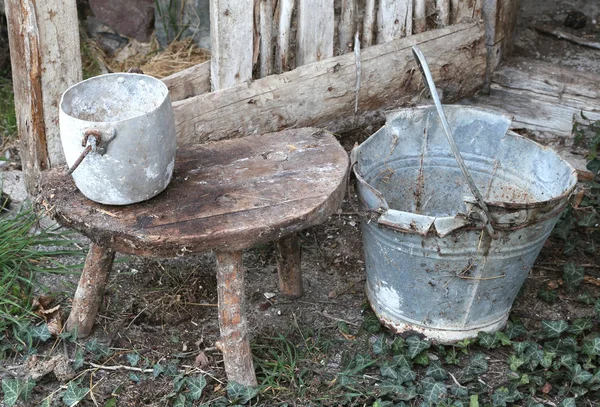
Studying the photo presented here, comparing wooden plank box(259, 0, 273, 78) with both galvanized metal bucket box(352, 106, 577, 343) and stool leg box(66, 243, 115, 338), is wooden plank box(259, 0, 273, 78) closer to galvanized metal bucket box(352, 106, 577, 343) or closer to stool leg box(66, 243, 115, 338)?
galvanized metal bucket box(352, 106, 577, 343)

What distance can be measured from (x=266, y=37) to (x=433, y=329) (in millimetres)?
1493

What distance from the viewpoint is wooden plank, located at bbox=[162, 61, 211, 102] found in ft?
11.1

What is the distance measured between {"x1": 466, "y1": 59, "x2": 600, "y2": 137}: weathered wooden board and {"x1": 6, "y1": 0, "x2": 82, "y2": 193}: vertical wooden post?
91.9 inches

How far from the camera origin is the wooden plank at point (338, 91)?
3.39 m

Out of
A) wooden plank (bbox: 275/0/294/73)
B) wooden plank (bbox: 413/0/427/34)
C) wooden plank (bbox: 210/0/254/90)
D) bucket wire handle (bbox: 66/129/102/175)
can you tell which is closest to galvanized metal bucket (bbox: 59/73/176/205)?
bucket wire handle (bbox: 66/129/102/175)

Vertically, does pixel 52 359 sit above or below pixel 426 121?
below

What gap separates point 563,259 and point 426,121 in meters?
1.02

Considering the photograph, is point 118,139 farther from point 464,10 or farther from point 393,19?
point 464,10

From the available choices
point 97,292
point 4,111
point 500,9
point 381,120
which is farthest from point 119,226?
point 500,9

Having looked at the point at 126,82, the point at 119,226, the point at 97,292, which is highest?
the point at 126,82

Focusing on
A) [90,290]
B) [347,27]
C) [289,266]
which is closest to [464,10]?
[347,27]

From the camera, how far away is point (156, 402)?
8.81ft

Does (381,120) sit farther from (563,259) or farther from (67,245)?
(67,245)

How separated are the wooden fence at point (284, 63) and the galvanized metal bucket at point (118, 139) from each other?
670 mm
